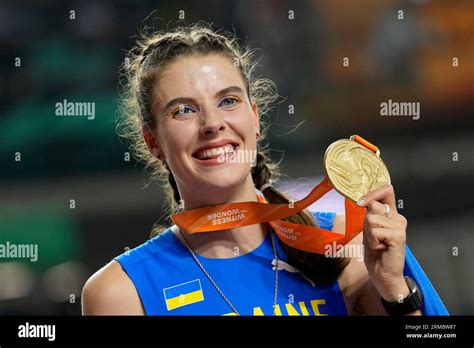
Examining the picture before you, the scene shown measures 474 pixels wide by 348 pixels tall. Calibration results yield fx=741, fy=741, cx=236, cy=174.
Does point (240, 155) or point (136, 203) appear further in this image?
point (136, 203)

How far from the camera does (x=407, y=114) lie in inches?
143

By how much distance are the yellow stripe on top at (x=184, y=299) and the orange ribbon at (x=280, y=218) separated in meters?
0.18

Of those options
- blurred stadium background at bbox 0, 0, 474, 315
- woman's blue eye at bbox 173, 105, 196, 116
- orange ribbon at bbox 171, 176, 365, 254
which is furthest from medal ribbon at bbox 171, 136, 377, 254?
blurred stadium background at bbox 0, 0, 474, 315

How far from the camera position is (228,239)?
225 cm

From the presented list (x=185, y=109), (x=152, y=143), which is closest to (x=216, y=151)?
(x=185, y=109)

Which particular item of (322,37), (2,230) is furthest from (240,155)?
(322,37)

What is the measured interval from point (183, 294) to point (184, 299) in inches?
0.7

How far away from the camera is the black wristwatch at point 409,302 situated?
6.68ft

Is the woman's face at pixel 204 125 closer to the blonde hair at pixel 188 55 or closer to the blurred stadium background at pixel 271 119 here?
the blonde hair at pixel 188 55

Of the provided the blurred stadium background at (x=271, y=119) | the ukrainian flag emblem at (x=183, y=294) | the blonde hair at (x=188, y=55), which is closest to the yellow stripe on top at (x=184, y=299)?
the ukrainian flag emblem at (x=183, y=294)

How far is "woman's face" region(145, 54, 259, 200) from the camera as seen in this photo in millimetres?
2156

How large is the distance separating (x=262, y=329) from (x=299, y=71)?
176 centimetres

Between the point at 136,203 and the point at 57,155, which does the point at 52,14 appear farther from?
the point at 136,203

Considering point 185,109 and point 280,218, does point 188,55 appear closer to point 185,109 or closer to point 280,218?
point 185,109
